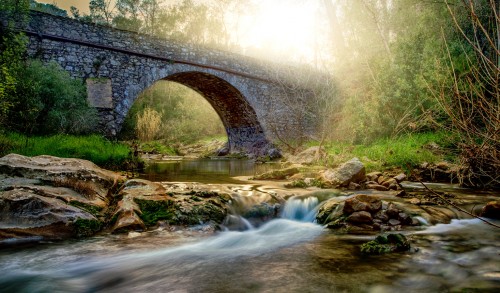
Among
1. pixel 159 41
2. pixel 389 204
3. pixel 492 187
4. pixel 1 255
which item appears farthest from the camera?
pixel 159 41

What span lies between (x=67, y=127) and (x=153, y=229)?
226 inches

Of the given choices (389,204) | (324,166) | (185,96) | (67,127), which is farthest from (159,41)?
(185,96)

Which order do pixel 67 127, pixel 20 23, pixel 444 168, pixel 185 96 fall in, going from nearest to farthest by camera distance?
pixel 444 168 < pixel 67 127 < pixel 20 23 < pixel 185 96

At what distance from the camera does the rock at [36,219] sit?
11.1 ft

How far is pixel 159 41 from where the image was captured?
1173 cm

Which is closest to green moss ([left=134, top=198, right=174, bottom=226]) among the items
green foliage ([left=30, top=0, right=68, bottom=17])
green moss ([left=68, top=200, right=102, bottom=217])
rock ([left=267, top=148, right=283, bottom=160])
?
green moss ([left=68, top=200, right=102, bottom=217])

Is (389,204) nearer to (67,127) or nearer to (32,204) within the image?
(32,204)

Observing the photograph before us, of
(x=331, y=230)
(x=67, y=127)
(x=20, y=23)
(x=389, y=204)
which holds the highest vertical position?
(x=20, y=23)

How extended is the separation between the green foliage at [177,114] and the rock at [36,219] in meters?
15.8

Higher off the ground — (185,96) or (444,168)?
(185,96)

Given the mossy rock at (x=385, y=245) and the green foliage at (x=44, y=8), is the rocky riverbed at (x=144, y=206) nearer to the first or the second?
the mossy rock at (x=385, y=245)

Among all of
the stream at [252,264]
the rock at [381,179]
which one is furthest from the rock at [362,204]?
the rock at [381,179]

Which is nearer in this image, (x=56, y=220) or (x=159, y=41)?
(x=56, y=220)

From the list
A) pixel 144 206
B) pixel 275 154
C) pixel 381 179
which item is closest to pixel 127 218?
pixel 144 206
